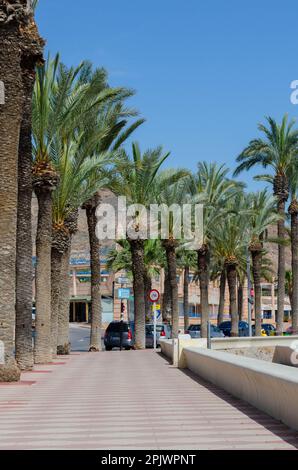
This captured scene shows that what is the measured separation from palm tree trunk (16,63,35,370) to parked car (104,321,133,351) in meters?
18.5

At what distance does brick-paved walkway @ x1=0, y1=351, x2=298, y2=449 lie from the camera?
8.34 meters

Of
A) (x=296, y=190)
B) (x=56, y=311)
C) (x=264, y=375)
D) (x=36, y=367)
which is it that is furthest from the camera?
(x=296, y=190)

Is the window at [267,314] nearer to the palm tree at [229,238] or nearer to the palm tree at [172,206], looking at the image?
the palm tree at [229,238]

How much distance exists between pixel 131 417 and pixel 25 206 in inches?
489

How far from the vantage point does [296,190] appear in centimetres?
5128

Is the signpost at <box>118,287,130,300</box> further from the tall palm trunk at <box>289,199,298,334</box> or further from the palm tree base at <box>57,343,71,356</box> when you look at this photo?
the tall palm trunk at <box>289,199,298,334</box>

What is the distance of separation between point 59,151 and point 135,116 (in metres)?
8.99

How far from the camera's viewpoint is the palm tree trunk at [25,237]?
21.7 meters

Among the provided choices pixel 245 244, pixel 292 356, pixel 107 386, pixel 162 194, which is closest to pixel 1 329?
pixel 107 386

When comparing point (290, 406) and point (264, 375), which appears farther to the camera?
point (264, 375)

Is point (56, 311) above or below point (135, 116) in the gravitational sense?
below

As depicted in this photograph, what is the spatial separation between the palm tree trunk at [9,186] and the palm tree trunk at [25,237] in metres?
2.93

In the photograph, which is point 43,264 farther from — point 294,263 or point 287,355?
point 294,263

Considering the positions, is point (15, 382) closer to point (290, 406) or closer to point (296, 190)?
point (290, 406)
